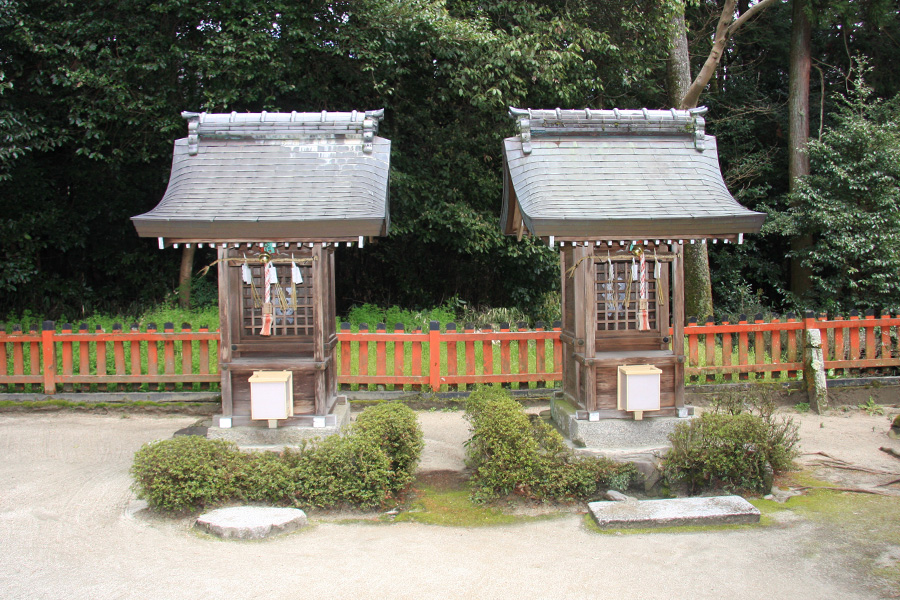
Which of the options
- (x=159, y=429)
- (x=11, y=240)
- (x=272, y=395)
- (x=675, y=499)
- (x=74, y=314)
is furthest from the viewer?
(x=74, y=314)

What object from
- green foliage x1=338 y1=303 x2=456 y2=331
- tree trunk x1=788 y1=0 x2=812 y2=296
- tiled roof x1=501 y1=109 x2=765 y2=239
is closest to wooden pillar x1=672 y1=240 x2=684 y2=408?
tiled roof x1=501 y1=109 x2=765 y2=239

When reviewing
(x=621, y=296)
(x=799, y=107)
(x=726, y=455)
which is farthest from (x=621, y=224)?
(x=799, y=107)

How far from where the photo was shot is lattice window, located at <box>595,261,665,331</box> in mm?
6758

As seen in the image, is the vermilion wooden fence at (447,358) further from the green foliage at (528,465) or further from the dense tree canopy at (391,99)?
the dense tree canopy at (391,99)

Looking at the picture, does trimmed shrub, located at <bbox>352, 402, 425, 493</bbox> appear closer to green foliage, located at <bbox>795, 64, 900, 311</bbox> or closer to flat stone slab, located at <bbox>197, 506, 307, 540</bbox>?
flat stone slab, located at <bbox>197, 506, 307, 540</bbox>

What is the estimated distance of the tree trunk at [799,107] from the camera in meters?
14.3

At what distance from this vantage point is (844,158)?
517 inches

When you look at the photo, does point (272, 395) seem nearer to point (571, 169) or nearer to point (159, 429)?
point (159, 429)

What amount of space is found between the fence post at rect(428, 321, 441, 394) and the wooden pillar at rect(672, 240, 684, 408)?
11.0 ft

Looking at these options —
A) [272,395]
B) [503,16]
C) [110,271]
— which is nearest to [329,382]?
[272,395]

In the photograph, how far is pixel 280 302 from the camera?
668 centimetres

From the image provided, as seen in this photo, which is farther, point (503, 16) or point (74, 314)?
point (74, 314)

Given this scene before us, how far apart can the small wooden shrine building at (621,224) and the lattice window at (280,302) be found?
2522 mm

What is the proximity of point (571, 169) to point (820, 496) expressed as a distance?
3.99 meters
